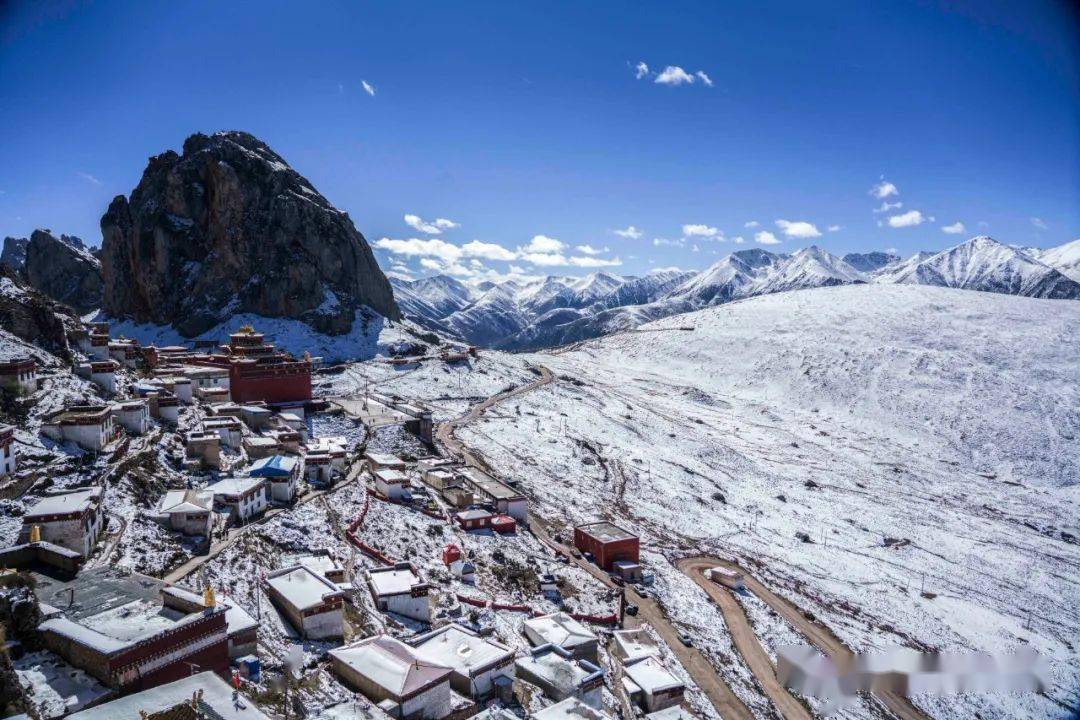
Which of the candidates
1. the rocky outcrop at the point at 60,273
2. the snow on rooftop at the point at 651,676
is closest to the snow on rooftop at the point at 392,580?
the snow on rooftop at the point at 651,676

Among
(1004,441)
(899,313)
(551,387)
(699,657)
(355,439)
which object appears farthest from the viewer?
(899,313)

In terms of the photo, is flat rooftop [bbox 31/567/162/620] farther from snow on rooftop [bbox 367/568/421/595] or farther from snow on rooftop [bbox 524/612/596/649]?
snow on rooftop [bbox 524/612/596/649]

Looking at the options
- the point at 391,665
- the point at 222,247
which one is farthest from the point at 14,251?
the point at 391,665

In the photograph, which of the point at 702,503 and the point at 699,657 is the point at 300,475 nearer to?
the point at 699,657

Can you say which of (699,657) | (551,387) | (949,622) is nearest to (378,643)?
(699,657)

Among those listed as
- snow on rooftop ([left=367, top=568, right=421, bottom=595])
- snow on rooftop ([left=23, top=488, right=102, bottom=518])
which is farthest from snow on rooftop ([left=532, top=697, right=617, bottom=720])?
snow on rooftop ([left=23, top=488, right=102, bottom=518])

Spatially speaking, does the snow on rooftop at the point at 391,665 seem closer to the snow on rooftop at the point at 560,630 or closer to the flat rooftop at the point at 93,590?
the flat rooftop at the point at 93,590
